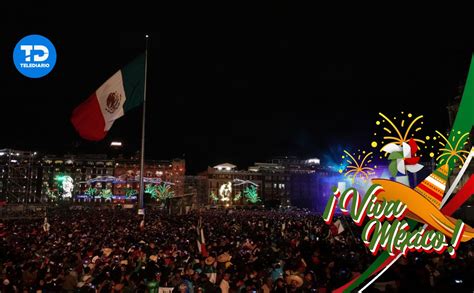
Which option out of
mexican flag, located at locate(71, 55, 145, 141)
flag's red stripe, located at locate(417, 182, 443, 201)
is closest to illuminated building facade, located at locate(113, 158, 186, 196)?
mexican flag, located at locate(71, 55, 145, 141)

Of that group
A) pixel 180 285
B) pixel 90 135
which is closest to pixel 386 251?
pixel 180 285

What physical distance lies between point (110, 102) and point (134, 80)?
1.91 metres

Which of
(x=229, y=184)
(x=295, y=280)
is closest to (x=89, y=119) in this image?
(x=295, y=280)

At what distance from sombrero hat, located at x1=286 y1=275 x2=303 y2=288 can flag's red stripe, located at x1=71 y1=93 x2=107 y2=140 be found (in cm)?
1348

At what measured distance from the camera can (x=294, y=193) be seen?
13575 cm

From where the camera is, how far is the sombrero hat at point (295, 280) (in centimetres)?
972

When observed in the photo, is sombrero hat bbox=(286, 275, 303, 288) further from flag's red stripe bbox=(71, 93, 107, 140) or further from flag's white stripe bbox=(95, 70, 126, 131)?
flag's red stripe bbox=(71, 93, 107, 140)

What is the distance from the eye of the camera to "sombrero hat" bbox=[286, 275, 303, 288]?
9.72m

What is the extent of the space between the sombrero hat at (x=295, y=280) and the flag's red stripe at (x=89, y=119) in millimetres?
13484

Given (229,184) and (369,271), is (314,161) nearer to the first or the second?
→ (229,184)

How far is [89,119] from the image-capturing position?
69.8 ft

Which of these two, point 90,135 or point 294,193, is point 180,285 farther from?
point 294,193

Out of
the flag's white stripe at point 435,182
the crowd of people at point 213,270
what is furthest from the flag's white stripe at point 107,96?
the flag's white stripe at point 435,182

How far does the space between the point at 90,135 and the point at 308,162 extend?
5337 inches
